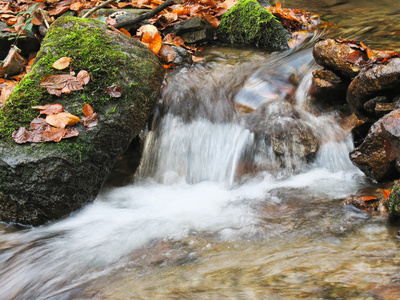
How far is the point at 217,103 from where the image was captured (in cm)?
425

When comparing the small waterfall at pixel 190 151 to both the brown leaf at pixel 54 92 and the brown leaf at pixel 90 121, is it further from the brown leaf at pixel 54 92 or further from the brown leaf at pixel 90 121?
the brown leaf at pixel 54 92

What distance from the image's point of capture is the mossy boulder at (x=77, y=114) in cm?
293

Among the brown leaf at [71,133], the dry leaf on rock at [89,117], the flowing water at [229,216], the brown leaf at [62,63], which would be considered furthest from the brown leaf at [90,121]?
the flowing water at [229,216]

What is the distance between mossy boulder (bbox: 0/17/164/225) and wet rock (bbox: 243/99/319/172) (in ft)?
4.08

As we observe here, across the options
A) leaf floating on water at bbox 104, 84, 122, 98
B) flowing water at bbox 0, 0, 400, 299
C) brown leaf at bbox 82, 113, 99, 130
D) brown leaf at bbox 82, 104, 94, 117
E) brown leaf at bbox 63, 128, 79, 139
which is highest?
leaf floating on water at bbox 104, 84, 122, 98

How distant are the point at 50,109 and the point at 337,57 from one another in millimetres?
3106

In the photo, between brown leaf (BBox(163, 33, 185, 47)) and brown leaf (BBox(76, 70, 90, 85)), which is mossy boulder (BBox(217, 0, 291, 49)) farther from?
brown leaf (BBox(76, 70, 90, 85))

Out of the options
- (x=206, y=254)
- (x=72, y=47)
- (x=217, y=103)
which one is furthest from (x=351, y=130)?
(x=72, y=47)

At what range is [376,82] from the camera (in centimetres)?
331

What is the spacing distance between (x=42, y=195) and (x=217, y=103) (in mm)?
2277

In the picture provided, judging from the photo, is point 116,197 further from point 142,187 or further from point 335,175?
point 335,175

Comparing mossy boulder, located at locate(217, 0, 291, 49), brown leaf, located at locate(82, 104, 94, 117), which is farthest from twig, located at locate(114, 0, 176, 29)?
brown leaf, located at locate(82, 104, 94, 117)

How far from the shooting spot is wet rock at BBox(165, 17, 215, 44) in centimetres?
532

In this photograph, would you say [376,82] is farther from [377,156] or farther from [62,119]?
[62,119]
